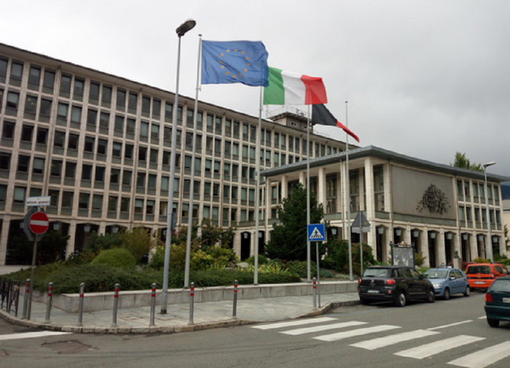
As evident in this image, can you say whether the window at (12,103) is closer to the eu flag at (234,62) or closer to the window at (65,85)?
the window at (65,85)

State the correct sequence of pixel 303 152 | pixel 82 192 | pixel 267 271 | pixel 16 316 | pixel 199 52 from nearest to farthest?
pixel 16 316 < pixel 199 52 < pixel 267 271 < pixel 82 192 < pixel 303 152

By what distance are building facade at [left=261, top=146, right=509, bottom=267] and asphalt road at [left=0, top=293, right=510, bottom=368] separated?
28001 mm

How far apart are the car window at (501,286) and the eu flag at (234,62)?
37.5ft

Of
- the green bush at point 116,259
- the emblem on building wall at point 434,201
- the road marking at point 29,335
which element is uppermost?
the emblem on building wall at point 434,201

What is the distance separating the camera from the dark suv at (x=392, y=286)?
16.0m

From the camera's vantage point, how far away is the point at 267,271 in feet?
72.0

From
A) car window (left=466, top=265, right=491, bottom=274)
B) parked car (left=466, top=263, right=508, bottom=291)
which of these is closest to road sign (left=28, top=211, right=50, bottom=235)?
parked car (left=466, top=263, right=508, bottom=291)

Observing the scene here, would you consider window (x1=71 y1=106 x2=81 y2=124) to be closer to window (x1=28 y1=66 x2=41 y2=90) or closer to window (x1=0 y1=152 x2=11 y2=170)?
window (x1=28 y1=66 x2=41 y2=90)

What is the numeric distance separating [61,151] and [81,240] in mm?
10389

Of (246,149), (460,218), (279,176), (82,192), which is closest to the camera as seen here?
(82,192)

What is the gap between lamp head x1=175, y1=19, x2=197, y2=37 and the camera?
1335 centimetres

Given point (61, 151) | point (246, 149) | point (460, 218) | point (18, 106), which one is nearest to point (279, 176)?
point (246, 149)

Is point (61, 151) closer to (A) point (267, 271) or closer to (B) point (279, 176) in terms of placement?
(B) point (279, 176)

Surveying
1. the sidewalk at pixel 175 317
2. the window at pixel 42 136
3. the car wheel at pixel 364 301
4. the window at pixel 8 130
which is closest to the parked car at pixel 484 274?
the car wheel at pixel 364 301
